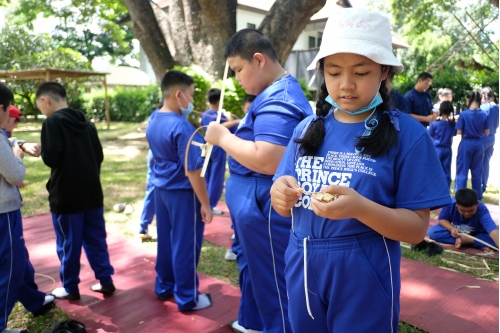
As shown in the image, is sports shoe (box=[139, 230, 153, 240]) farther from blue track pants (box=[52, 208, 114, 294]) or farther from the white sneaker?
blue track pants (box=[52, 208, 114, 294])

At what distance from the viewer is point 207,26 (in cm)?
934

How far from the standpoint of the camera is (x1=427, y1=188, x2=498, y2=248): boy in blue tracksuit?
4707mm

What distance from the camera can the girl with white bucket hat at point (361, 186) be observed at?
4.74 feet

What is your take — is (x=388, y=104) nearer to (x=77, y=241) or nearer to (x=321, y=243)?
(x=321, y=243)

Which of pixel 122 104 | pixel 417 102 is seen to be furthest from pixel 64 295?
pixel 122 104

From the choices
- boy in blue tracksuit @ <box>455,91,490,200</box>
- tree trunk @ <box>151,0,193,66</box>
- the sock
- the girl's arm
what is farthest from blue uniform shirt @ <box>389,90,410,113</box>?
tree trunk @ <box>151,0,193,66</box>

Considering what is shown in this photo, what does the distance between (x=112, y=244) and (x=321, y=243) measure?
3934 mm

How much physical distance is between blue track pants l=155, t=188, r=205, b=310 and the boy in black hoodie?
0.54m

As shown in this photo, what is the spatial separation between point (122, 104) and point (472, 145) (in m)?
20.6

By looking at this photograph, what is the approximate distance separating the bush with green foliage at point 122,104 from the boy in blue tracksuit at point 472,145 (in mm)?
18032

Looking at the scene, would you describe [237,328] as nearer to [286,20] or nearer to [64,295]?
[64,295]

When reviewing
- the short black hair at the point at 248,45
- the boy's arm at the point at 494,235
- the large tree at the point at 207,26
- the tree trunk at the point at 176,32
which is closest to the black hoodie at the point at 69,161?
the short black hair at the point at 248,45

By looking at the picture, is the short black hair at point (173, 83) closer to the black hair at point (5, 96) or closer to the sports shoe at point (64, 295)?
the black hair at point (5, 96)

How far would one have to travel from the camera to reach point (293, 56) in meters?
22.7
